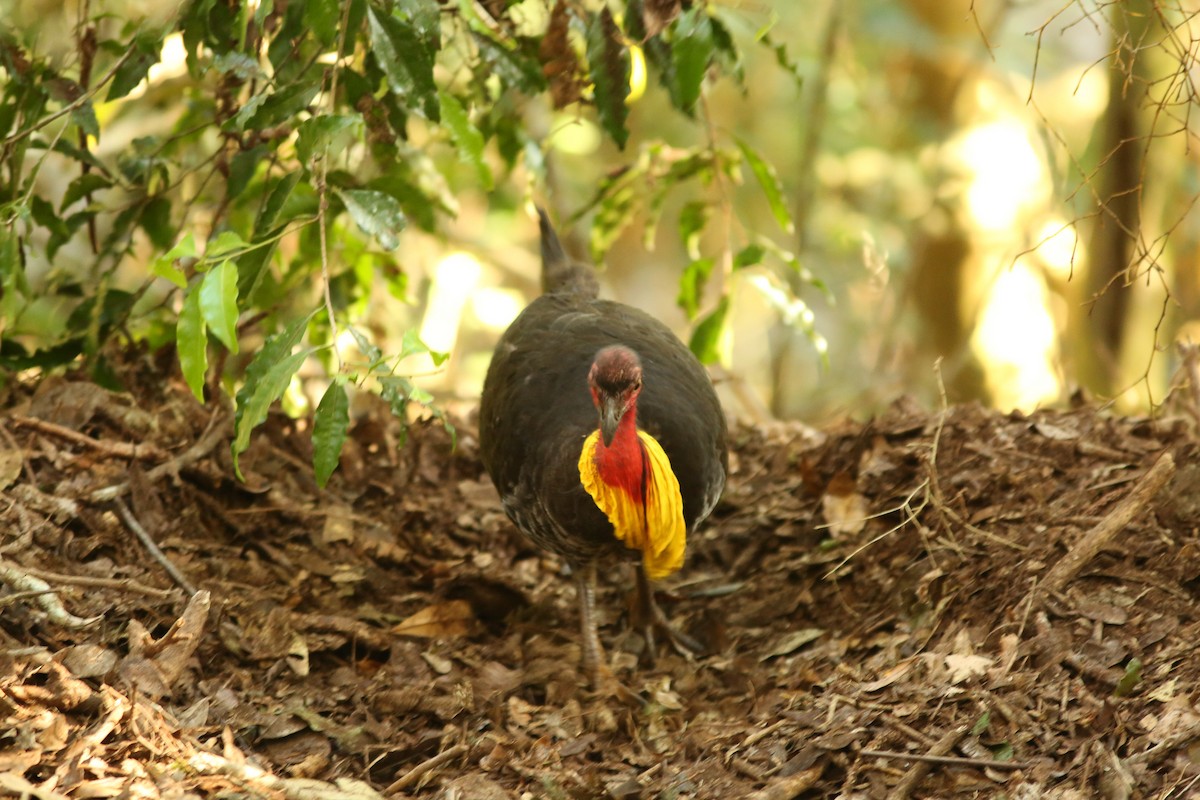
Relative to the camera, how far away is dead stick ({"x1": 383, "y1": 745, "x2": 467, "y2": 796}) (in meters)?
3.22

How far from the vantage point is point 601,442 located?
3.69m

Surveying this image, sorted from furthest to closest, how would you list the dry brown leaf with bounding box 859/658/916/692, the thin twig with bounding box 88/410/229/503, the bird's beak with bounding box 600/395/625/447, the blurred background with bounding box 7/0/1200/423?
the blurred background with bounding box 7/0/1200/423 < the thin twig with bounding box 88/410/229/503 < the bird's beak with bounding box 600/395/625/447 < the dry brown leaf with bounding box 859/658/916/692

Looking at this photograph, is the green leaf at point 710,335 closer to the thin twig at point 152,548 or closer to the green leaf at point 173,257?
the thin twig at point 152,548

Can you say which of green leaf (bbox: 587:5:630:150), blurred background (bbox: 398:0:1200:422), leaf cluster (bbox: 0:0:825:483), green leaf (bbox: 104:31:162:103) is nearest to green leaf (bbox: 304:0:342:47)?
leaf cluster (bbox: 0:0:825:483)

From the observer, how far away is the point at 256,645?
3.66 meters

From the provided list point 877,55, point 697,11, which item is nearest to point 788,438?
point 697,11

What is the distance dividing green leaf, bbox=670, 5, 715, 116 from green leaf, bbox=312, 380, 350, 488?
151 centimetres

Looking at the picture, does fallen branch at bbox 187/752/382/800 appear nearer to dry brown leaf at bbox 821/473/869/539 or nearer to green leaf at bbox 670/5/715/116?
dry brown leaf at bbox 821/473/869/539

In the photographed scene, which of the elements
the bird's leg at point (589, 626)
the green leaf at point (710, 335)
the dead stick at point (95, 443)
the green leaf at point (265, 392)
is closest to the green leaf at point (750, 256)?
the green leaf at point (710, 335)

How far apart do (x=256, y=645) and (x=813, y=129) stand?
4.62 m

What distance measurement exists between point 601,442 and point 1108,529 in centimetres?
157

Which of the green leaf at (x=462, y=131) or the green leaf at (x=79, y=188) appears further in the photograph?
the green leaf at (x=79, y=188)

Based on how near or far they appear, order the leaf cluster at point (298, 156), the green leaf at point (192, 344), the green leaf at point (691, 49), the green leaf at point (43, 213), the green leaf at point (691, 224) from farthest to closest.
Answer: the green leaf at point (691, 224) < the green leaf at point (43, 213) < the green leaf at point (691, 49) < the leaf cluster at point (298, 156) < the green leaf at point (192, 344)

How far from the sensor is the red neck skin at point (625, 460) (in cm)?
367
